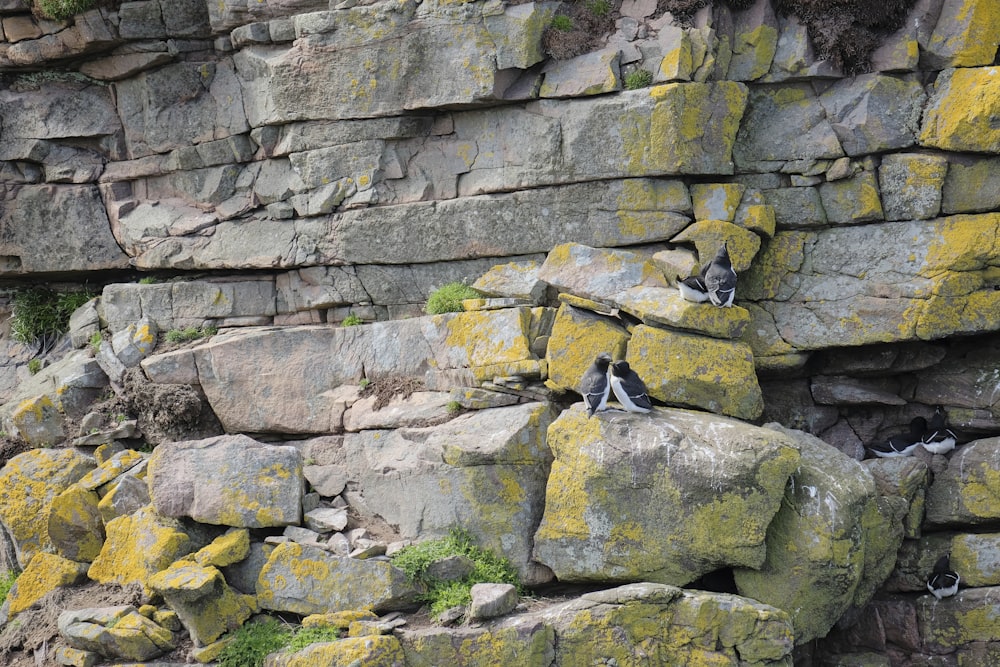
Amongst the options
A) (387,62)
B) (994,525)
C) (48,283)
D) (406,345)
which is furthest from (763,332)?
(48,283)

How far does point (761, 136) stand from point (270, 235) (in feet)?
27.1

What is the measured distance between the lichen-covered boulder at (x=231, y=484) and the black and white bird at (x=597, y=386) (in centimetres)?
396

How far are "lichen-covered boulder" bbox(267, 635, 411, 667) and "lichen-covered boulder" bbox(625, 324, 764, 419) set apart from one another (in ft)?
15.9

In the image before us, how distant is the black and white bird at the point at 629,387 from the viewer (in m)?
12.6

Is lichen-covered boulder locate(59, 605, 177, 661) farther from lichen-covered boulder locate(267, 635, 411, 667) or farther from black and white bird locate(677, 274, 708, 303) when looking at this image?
black and white bird locate(677, 274, 708, 303)

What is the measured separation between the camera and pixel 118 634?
37.8 feet

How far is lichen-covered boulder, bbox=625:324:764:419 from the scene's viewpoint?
13.4 m

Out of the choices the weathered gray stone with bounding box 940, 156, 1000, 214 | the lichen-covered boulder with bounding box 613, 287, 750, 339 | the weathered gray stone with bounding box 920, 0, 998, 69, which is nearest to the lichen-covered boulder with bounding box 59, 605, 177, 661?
the lichen-covered boulder with bounding box 613, 287, 750, 339

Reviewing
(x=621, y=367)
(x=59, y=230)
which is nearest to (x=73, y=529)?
(x=59, y=230)

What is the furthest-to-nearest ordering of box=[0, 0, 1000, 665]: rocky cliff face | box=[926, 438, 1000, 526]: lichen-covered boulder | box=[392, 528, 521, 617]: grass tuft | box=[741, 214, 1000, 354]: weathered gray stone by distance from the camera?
box=[741, 214, 1000, 354]: weathered gray stone → box=[926, 438, 1000, 526]: lichen-covered boulder → box=[0, 0, 1000, 665]: rocky cliff face → box=[392, 528, 521, 617]: grass tuft

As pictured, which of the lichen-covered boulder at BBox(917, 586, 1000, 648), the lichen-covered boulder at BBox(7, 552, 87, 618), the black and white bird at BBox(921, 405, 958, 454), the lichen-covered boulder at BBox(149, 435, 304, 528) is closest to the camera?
the lichen-covered boulder at BBox(149, 435, 304, 528)

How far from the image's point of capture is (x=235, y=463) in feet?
43.0

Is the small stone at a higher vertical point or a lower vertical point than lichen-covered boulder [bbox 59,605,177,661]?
higher

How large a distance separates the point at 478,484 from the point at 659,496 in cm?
236
